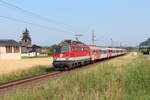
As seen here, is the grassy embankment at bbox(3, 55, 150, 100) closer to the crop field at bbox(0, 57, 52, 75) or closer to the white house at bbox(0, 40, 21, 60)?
the crop field at bbox(0, 57, 52, 75)

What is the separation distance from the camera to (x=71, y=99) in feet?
23.5

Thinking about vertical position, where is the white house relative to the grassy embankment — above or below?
above

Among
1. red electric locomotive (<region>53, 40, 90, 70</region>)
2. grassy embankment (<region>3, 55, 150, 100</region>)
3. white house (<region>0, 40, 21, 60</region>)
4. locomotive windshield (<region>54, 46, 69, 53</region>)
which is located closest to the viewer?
grassy embankment (<region>3, 55, 150, 100</region>)

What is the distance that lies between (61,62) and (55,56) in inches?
40.6

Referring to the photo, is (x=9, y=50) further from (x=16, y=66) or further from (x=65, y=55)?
(x=65, y=55)

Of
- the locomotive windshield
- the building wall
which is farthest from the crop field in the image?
the building wall

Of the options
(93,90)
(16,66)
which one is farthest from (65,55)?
(93,90)

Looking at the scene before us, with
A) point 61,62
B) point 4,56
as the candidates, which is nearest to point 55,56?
point 61,62

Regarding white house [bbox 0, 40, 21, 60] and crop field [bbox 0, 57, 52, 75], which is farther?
white house [bbox 0, 40, 21, 60]

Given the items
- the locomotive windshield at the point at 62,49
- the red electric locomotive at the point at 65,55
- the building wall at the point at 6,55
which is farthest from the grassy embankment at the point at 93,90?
the building wall at the point at 6,55

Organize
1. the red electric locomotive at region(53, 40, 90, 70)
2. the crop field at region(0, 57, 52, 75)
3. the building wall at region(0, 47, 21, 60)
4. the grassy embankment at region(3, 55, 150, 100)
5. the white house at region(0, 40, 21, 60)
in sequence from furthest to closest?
the white house at region(0, 40, 21, 60), the building wall at region(0, 47, 21, 60), the red electric locomotive at region(53, 40, 90, 70), the crop field at region(0, 57, 52, 75), the grassy embankment at region(3, 55, 150, 100)

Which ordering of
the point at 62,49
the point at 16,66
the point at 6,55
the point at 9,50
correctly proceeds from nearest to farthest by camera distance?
1. the point at 62,49
2. the point at 16,66
3. the point at 6,55
4. the point at 9,50

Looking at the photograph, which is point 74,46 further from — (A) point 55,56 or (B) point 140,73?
(B) point 140,73

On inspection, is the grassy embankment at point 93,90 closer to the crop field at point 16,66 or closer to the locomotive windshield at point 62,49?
the crop field at point 16,66
